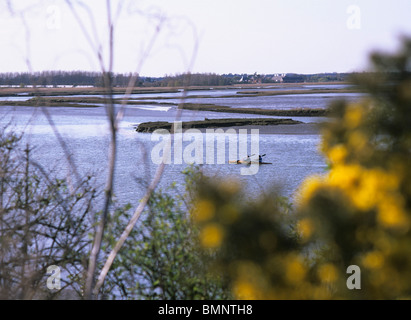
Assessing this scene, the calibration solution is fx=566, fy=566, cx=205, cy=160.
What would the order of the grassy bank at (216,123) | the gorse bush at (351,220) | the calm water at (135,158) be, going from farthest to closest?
the grassy bank at (216,123) < the calm water at (135,158) < the gorse bush at (351,220)

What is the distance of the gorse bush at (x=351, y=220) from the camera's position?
1957mm

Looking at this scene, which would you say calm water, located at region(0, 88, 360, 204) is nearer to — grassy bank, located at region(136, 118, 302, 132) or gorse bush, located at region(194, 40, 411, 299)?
grassy bank, located at region(136, 118, 302, 132)

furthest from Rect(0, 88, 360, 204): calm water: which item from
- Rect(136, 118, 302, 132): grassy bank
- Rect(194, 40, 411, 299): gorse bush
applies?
Rect(194, 40, 411, 299): gorse bush

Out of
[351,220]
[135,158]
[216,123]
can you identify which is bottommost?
[351,220]

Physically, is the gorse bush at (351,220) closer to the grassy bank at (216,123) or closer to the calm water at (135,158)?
the calm water at (135,158)

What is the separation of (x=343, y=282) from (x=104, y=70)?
2.02 m

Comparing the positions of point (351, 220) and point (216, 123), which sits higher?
point (216, 123)

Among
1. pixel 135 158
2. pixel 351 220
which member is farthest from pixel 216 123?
pixel 351 220

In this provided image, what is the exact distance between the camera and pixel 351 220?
2.01m

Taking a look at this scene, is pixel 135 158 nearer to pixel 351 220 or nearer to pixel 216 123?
A: pixel 216 123

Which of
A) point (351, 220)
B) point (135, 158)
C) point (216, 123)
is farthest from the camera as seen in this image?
point (216, 123)

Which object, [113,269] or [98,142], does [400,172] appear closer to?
[113,269]

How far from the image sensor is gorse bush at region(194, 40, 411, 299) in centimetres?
196

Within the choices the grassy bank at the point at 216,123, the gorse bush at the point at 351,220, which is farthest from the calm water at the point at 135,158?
the gorse bush at the point at 351,220
